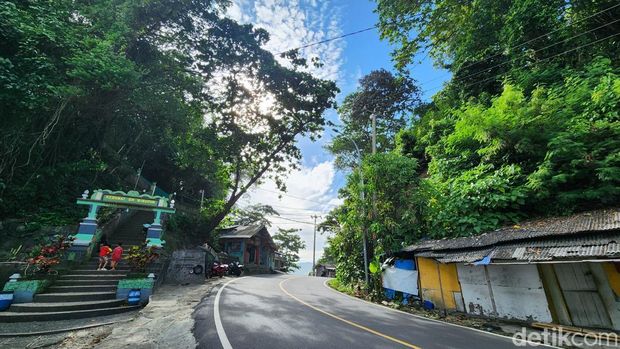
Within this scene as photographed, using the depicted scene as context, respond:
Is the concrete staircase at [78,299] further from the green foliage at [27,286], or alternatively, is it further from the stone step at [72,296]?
the green foliage at [27,286]

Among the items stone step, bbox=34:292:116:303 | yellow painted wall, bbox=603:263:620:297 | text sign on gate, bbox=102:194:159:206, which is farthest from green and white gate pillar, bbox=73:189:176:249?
yellow painted wall, bbox=603:263:620:297

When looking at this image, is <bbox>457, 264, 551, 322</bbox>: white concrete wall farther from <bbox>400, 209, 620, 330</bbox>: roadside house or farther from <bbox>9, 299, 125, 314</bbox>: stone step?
<bbox>9, 299, 125, 314</bbox>: stone step

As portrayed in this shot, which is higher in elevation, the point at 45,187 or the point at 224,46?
the point at 224,46

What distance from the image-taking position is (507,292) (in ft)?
27.9

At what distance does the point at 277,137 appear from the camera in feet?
72.9

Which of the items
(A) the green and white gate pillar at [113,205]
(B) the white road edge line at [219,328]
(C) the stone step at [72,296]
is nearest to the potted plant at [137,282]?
(C) the stone step at [72,296]

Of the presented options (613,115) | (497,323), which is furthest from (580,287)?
(613,115)

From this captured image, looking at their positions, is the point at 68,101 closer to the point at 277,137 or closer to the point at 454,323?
the point at 277,137

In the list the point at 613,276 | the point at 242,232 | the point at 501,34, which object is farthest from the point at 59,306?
the point at 242,232

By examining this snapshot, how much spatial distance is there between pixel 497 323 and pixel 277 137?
17980 millimetres

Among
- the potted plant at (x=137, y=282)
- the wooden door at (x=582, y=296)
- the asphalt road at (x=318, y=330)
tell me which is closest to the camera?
the asphalt road at (x=318, y=330)

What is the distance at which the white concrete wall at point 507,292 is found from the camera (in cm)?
781

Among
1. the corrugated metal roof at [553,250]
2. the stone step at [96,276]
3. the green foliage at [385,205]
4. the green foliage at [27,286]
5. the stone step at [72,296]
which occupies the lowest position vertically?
the stone step at [72,296]

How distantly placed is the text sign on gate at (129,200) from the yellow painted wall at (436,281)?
45.3ft
